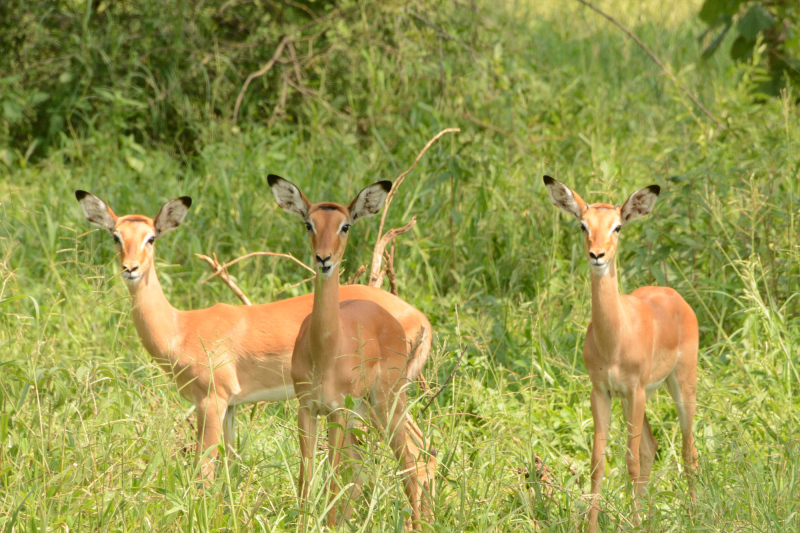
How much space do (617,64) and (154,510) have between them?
7403mm

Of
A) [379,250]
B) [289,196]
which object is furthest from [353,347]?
[379,250]

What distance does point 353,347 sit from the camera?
3.60 meters

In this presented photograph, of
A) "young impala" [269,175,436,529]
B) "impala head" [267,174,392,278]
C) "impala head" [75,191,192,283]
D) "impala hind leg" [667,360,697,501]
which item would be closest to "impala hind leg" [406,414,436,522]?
"young impala" [269,175,436,529]

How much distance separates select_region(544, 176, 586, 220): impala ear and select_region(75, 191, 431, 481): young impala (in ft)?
2.67

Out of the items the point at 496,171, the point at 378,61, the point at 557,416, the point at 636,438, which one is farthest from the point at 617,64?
the point at 636,438

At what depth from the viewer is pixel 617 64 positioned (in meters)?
9.26

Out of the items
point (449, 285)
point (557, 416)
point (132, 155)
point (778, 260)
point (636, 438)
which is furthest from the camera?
point (132, 155)

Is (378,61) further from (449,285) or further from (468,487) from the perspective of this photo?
(468,487)

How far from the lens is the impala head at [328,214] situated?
3.38 meters

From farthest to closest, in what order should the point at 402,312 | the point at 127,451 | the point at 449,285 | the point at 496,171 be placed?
1. the point at 496,171
2. the point at 449,285
3. the point at 402,312
4. the point at 127,451

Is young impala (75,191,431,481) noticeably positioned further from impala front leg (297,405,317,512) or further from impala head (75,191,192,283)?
impala front leg (297,405,317,512)

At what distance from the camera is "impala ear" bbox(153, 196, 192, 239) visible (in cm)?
455

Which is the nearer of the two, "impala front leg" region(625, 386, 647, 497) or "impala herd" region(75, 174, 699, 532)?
"impala herd" region(75, 174, 699, 532)

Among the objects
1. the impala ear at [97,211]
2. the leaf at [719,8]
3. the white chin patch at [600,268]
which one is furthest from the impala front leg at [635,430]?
the leaf at [719,8]
